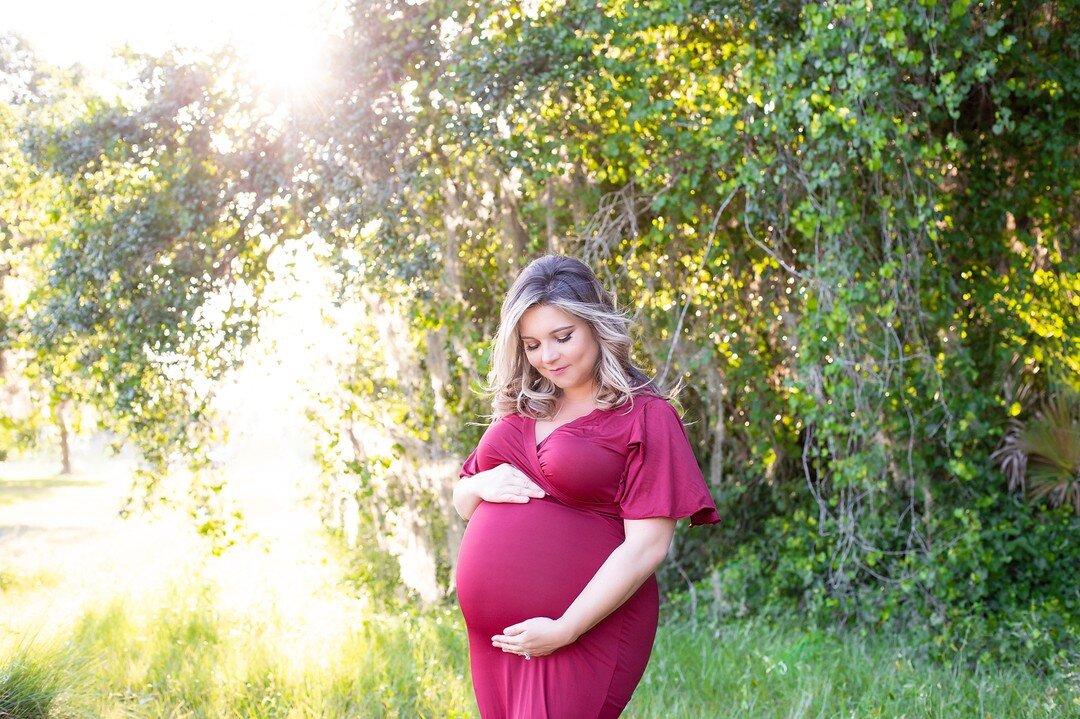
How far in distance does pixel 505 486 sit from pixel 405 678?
93.1 inches

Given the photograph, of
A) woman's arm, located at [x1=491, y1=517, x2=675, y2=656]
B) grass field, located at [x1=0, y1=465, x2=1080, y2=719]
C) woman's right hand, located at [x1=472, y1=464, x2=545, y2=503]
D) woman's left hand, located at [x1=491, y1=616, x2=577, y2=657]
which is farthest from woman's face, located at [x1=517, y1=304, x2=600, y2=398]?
grass field, located at [x1=0, y1=465, x2=1080, y2=719]

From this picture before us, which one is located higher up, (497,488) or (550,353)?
(550,353)

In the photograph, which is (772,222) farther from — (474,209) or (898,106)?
(474,209)

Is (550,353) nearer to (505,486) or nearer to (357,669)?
(505,486)

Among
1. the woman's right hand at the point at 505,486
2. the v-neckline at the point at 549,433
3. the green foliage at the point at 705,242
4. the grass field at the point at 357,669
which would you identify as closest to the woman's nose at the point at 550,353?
the v-neckline at the point at 549,433

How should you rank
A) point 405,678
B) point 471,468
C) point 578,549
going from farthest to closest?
point 405,678 < point 471,468 < point 578,549

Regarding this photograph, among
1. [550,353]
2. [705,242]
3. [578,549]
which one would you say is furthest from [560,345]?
[705,242]

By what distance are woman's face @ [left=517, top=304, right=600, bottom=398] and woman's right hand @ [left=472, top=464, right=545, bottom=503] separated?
0.23 meters

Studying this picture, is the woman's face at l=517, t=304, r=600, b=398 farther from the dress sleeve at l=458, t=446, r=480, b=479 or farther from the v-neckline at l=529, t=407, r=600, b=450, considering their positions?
the dress sleeve at l=458, t=446, r=480, b=479

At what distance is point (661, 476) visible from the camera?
2102 millimetres

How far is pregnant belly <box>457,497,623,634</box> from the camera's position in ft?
7.12

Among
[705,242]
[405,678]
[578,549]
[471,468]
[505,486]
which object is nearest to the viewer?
[578,549]

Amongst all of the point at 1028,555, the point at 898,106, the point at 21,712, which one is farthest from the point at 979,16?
the point at 21,712

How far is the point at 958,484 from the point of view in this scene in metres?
5.85
